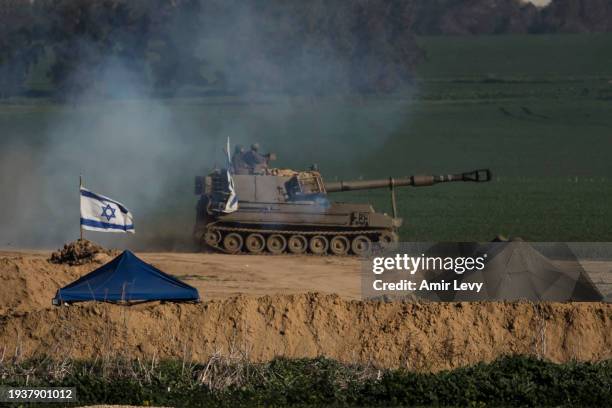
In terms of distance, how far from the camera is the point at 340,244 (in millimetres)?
37781

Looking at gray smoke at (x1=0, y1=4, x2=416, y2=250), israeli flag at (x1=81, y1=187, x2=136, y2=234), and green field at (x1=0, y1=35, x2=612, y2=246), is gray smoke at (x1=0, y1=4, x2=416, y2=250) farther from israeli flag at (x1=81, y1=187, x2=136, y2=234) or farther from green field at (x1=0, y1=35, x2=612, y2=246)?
israeli flag at (x1=81, y1=187, x2=136, y2=234)

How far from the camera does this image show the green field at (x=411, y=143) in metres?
48.1

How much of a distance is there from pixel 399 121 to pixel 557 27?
58.9 m

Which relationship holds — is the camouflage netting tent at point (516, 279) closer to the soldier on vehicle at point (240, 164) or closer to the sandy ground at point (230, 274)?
the sandy ground at point (230, 274)

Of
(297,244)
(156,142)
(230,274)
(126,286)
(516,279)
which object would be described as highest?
(156,142)

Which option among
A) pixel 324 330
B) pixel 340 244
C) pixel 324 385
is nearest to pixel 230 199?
pixel 340 244

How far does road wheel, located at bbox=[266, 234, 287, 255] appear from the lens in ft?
124

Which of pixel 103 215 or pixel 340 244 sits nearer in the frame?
pixel 103 215

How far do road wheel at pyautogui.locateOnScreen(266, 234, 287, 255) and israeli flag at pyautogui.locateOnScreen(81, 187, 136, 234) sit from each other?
7804 millimetres

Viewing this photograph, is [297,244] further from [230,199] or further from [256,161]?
[256,161]

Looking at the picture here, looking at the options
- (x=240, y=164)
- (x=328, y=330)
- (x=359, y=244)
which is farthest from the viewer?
(x=240, y=164)

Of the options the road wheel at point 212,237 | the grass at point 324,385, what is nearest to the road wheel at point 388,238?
the road wheel at point 212,237

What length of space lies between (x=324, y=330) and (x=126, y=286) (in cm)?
353

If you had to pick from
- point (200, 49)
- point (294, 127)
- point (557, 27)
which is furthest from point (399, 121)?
point (557, 27)
